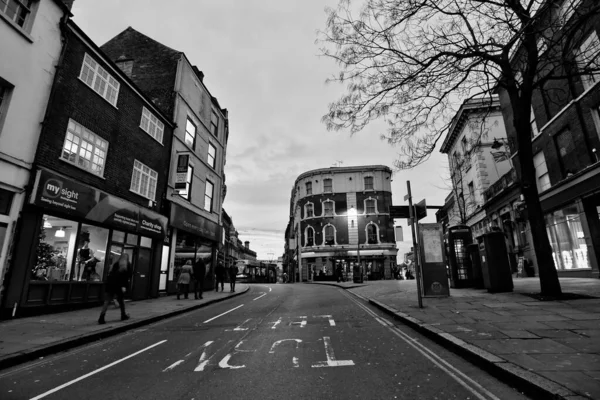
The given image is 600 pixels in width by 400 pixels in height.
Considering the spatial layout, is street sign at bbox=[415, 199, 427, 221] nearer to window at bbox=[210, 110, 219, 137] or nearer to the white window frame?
the white window frame

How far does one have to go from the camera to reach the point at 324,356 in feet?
16.5

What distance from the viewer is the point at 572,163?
53.6 feet

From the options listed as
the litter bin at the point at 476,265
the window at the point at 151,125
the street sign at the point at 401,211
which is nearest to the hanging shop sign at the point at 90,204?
the window at the point at 151,125

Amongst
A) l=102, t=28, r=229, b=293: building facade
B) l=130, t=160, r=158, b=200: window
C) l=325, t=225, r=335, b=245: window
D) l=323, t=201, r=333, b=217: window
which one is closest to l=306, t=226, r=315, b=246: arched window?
l=325, t=225, r=335, b=245: window

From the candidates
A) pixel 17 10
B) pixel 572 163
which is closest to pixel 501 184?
pixel 572 163

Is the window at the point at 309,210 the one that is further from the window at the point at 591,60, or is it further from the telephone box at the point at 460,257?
the window at the point at 591,60

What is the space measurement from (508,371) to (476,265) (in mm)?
11747

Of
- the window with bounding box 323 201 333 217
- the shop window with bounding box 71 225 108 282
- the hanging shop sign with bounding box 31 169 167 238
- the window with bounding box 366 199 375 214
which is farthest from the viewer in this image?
the window with bounding box 323 201 333 217

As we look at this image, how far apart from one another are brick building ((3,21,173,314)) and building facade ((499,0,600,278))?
60.9 feet

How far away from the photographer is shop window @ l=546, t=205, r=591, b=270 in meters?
15.8

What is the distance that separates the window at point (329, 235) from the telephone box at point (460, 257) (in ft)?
102

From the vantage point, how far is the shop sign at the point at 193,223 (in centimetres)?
1756

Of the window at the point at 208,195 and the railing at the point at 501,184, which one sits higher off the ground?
the railing at the point at 501,184

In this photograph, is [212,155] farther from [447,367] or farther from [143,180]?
[447,367]
